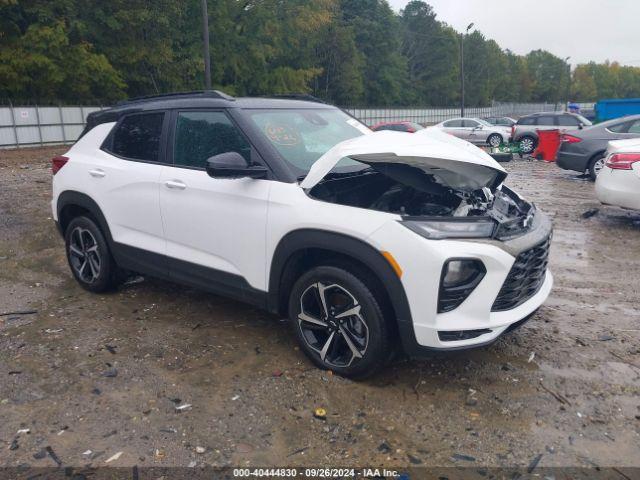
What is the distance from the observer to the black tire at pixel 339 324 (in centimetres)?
328

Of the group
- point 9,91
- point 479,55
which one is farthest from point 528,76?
point 9,91

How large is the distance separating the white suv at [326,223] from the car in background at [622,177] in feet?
13.7

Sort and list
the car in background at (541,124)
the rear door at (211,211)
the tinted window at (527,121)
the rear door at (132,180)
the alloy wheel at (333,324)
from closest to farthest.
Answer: the alloy wheel at (333,324)
the rear door at (211,211)
the rear door at (132,180)
the car in background at (541,124)
the tinted window at (527,121)

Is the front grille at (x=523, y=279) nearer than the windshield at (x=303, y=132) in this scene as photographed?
Yes

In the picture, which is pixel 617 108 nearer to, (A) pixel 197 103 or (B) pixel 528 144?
(B) pixel 528 144

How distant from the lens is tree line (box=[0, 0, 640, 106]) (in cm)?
3106

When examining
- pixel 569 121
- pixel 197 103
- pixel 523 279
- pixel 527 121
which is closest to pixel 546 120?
pixel 527 121

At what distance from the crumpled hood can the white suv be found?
12 millimetres

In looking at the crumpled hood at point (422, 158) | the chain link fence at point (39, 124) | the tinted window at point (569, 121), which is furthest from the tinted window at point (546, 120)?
the crumpled hood at point (422, 158)

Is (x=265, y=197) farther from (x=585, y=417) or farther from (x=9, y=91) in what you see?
(x=9, y=91)

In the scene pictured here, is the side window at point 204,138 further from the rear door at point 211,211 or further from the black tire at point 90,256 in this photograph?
the black tire at point 90,256

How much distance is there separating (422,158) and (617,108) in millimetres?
26202

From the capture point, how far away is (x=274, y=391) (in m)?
3.44

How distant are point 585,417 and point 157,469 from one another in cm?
237
